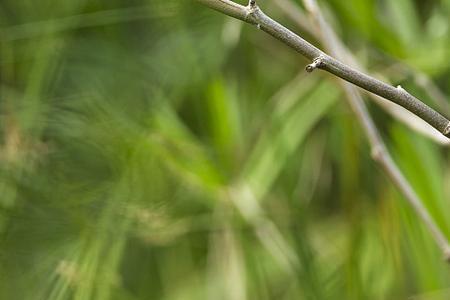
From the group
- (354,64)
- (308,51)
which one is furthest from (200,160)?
(308,51)

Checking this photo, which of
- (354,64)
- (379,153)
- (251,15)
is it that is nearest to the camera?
(251,15)

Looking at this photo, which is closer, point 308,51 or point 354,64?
point 308,51

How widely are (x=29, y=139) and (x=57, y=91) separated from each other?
2.4 inches

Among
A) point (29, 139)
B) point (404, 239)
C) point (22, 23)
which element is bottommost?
point (404, 239)

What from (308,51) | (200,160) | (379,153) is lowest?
(308,51)

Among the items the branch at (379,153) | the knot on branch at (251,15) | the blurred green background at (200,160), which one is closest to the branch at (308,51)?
the knot on branch at (251,15)

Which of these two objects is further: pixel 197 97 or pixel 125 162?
pixel 197 97

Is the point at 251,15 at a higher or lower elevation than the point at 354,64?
lower

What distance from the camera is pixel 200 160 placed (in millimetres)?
995

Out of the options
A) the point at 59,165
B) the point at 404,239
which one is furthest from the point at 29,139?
the point at 404,239

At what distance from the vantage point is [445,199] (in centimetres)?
97

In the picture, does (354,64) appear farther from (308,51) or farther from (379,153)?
(308,51)

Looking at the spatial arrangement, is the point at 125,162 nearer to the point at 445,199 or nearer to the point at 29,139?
the point at 29,139

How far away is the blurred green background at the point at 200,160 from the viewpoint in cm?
89
